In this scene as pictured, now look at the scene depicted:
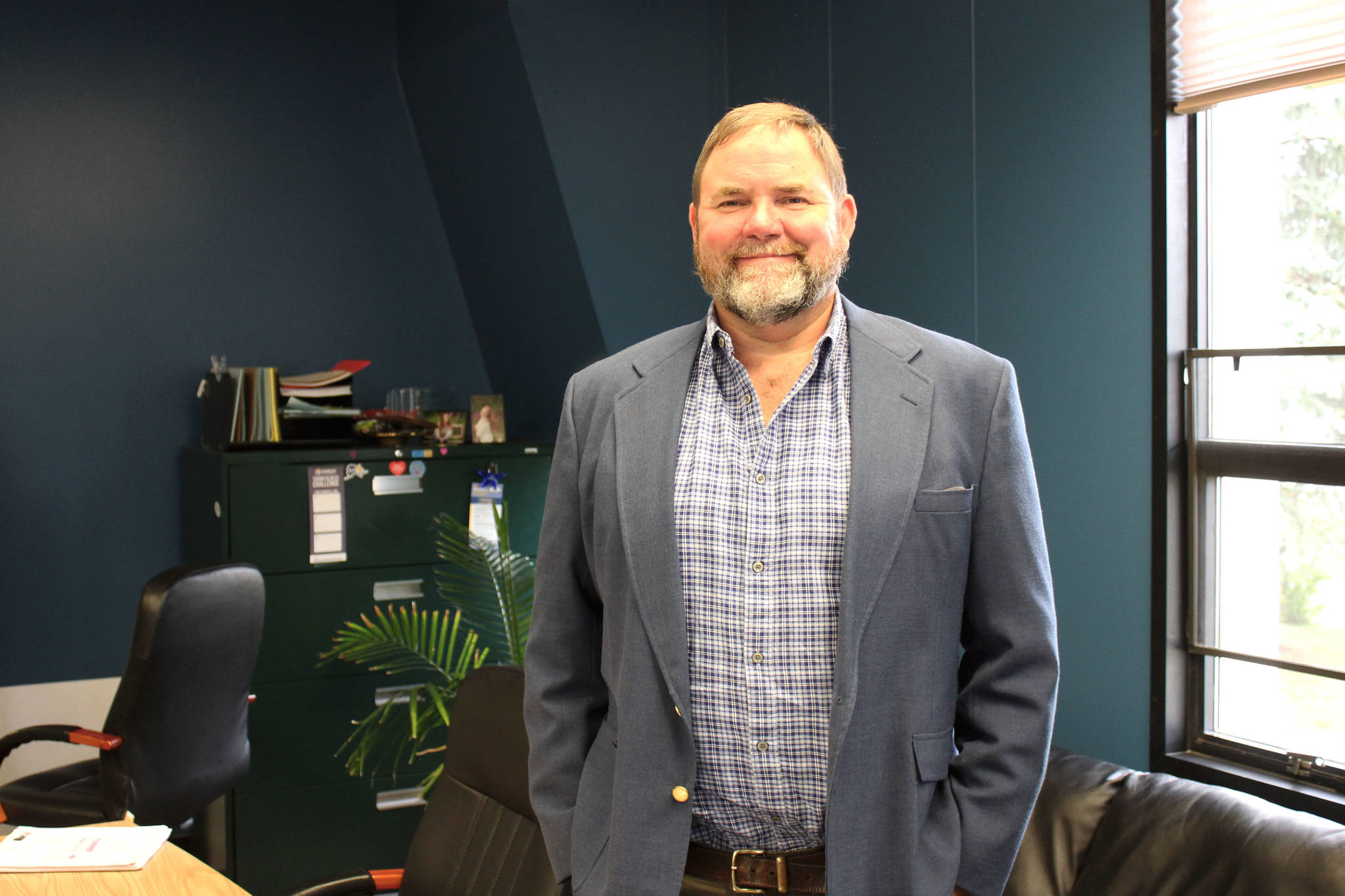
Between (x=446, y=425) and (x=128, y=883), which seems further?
(x=446, y=425)

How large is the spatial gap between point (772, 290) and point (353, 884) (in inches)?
56.4

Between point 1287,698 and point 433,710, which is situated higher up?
point 1287,698

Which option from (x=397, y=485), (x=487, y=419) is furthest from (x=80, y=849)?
(x=487, y=419)

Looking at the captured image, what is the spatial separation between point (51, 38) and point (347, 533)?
201cm

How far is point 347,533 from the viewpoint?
3.39 meters

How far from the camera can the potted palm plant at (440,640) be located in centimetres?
305

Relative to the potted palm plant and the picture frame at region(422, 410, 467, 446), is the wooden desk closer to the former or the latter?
the potted palm plant

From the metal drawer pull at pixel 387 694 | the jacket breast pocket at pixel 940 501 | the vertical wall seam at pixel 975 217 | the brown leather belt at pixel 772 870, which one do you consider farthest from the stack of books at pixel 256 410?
the jacket breast pocket at pixel 940 501

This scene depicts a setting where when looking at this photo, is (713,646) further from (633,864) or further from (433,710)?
(433,710)

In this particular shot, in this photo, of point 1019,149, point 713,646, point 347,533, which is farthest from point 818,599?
point 347,533

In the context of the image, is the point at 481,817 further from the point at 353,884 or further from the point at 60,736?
the point at 60,736

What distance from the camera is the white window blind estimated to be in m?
1.97

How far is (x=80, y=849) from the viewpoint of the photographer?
5.92 ft

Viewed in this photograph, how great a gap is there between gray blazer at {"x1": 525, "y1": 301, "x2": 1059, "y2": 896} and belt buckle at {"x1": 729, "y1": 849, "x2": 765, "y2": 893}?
0.24 ft
